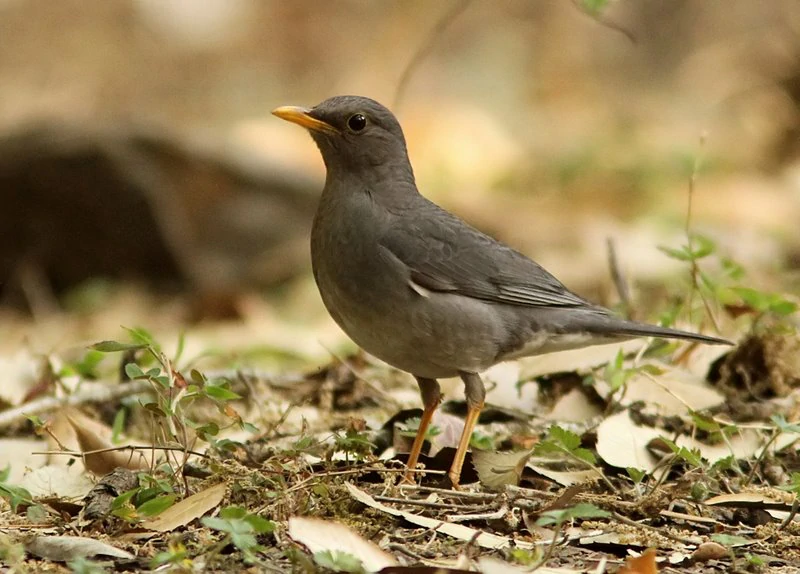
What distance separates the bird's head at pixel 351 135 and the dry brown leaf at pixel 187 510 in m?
1.84

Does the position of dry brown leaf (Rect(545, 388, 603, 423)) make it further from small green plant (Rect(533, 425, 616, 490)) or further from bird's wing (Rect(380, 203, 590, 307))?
small green plant (Rect(533, 425, 616, 490))

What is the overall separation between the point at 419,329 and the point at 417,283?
23 cm

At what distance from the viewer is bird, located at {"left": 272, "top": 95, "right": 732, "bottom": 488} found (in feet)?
15.5


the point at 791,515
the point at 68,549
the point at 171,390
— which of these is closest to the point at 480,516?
the point at 791,515

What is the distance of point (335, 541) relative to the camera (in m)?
3.45

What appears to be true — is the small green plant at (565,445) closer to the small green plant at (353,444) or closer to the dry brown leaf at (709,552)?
the dry brown leaf at (709,552)

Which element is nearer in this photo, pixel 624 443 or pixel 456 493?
pixel 456 493

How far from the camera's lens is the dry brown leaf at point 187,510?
3.75 metres

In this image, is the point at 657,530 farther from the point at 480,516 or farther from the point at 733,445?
the point at 733,445

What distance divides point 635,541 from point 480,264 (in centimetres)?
166

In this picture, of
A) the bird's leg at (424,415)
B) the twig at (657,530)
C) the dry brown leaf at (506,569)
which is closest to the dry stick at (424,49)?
the bird's leg at (424,415)

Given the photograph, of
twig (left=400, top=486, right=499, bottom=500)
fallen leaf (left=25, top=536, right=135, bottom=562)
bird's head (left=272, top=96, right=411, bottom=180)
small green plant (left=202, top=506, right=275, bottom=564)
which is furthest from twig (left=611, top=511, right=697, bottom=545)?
bird's head (left=272, top=96, right=411, bottom=180)

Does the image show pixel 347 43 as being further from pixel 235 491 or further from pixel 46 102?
pixel 235 491

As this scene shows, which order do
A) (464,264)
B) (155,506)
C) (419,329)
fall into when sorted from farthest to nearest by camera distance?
(464,264) → (419,329) → (155,506)
